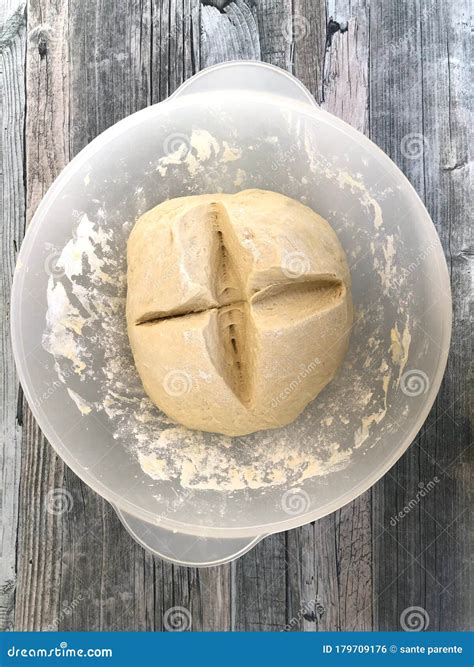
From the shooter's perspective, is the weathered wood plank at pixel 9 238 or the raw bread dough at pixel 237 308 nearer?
the raw bread dough at pixel 237 308

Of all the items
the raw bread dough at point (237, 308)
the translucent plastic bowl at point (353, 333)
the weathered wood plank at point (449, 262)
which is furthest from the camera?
the weathered wood plank at point (449, 262)

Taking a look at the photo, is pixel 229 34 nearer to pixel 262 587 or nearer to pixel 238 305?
pixel 238 305

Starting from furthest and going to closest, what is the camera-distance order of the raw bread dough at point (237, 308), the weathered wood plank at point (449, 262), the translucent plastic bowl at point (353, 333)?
the weathered wood plank at point (449, 262) → the translucent plastic bowl at point (353, 333) → the raw bread dough at point (237, 308)

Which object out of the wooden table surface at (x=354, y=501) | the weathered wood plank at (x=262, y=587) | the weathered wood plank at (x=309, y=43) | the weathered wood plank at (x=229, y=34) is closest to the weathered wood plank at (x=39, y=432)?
the wooden table surface at (x=354, y=501)

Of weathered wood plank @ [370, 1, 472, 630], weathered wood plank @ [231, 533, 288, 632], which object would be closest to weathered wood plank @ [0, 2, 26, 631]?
weathered wood plank @ [231, 533, 288, 632]

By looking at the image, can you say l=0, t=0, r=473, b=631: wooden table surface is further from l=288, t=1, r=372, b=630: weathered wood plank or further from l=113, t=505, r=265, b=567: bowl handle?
l=113, t=505, r=265, b=567: bowl handle

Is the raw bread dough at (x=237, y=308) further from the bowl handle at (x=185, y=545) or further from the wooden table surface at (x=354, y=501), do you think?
the wooden table surface at (x=354, y=501)

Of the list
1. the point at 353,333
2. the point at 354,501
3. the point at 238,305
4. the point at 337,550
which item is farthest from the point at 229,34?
the point at 337,550
